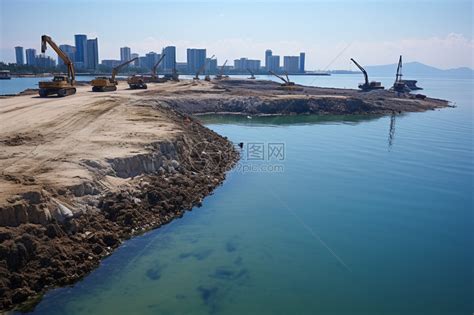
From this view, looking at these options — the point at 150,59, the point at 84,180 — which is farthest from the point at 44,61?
the point at 84,180

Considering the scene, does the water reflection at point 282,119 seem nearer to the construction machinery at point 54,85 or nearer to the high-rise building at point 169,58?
the construction machinery at point 54,85

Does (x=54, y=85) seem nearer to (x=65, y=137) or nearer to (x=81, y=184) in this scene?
(x=65, y=137)

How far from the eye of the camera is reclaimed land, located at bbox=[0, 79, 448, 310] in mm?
10117

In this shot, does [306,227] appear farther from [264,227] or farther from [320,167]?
[320,167]

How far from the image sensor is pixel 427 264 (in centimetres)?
1235

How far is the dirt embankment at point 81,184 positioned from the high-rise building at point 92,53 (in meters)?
144

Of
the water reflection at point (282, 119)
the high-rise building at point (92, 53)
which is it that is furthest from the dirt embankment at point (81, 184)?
the high-rise building at point (92, 53)

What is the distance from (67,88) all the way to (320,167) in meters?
23.3

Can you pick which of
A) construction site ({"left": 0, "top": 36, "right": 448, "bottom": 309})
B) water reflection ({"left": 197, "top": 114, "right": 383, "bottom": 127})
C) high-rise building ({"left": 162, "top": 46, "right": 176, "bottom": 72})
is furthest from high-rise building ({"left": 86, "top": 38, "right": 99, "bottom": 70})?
construction site ({"left": 0, "top": 36, "right": 448, "bottom": 309})

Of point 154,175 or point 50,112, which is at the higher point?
point 50,112

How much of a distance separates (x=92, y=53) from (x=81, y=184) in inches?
6377

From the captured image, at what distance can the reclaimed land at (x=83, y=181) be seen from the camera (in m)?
10.1

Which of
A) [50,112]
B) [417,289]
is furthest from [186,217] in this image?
[50,112]

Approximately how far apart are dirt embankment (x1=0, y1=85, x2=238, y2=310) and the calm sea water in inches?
26.7
